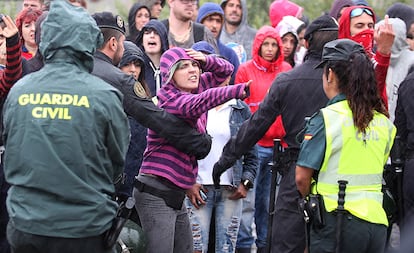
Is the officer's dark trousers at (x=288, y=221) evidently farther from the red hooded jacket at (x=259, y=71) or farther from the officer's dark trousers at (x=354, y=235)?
the red hooded jacket at (x=259, y=71)

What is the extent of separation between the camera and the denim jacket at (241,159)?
314 inches

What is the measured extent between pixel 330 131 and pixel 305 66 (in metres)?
1.25

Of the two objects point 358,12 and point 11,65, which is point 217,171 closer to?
point 11,65

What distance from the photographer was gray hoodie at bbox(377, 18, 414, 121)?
8672 millimetres

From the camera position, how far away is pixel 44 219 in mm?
5180

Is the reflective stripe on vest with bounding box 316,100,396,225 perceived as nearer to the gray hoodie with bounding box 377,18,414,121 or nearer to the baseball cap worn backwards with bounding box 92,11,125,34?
the baseball cap worn backwards with bounding box 92,11,125,34

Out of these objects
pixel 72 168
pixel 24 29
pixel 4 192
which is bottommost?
pixel 4 192

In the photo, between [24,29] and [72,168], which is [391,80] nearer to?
[24,29]

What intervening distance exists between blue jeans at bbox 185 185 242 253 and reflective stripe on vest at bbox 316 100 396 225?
195 cm

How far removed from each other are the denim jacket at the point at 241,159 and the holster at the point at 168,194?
1.32 metres

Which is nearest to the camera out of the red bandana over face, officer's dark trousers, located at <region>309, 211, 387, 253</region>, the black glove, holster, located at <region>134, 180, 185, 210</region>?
officer's dark trousers, located at <region>309, 211, 387, 253</region>

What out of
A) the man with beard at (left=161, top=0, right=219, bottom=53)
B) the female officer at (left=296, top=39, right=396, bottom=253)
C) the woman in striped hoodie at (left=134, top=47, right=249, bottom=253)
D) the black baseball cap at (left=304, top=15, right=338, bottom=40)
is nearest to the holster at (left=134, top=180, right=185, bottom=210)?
the woman in striped hoodie at (left=134, top=47, right=249, bottom=253)

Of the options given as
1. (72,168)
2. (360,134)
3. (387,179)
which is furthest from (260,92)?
(72,168)

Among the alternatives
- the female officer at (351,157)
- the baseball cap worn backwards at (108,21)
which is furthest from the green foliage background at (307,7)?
the female officer at (351,157)
